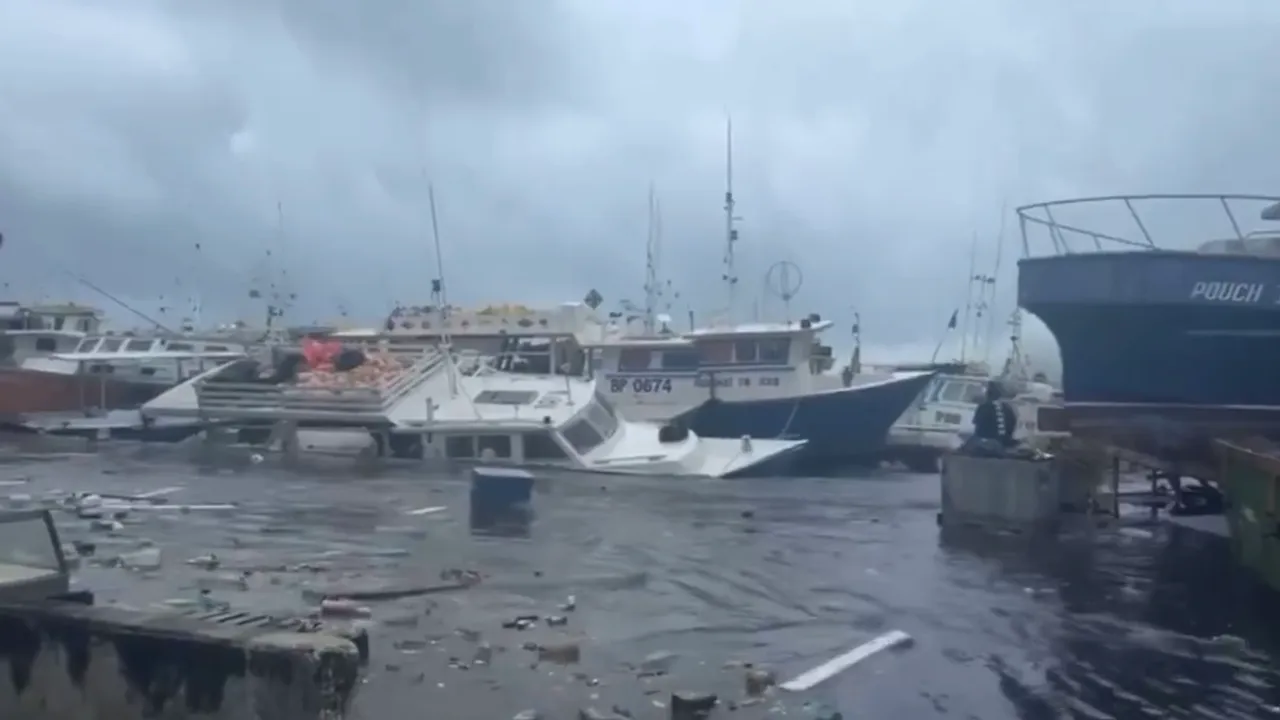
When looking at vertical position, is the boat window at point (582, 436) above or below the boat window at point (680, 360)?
below

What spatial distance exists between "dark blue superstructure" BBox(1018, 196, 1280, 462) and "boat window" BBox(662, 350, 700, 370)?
62.9 ft

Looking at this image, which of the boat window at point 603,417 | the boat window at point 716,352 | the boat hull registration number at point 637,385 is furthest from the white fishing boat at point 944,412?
the boat window at point 603,417

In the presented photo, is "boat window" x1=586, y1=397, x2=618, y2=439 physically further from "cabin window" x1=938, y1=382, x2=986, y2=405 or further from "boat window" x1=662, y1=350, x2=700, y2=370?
"cabin window" x1=938, y1=382, x2=986, y2=405

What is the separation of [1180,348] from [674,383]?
20743 mm

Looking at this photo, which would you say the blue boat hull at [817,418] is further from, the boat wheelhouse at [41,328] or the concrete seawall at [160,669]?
the concrete seawall at [160,669]

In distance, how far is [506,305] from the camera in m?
37.1

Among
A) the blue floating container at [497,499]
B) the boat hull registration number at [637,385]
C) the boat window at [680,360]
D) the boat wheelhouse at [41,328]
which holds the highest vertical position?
the boat wheelhouse at [41,328]

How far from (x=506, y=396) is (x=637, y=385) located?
27.1 feet

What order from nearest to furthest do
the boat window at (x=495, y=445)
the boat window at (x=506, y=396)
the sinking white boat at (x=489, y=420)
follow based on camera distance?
the sinking white boat at (x=489, y=420), the boat window at (x=495, y=445), the boat window at (x=506, y=396)

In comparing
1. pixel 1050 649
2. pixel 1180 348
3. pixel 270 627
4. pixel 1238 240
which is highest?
pixel 1238 240

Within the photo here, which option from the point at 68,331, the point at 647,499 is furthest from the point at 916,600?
the point at 68,331

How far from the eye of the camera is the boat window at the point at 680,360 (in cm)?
3697

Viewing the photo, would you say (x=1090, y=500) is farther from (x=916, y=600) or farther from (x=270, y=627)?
(x=270, y=627)

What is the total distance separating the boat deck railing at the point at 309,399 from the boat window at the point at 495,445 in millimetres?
2391
